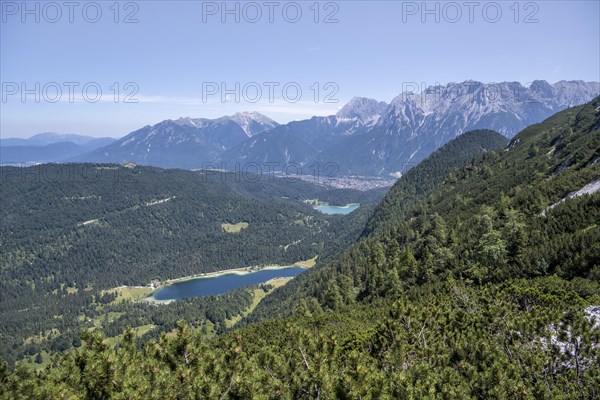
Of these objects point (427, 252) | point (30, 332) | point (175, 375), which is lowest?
point (30, 332)

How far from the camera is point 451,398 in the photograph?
1934 cm

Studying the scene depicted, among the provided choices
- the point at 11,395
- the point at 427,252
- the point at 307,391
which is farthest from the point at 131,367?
the point at 427,252

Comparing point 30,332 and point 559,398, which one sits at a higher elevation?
point 559,398

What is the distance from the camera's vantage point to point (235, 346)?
25297 mm

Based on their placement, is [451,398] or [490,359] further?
[490,359]

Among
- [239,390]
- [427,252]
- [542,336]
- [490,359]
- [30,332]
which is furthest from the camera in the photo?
[30,332]

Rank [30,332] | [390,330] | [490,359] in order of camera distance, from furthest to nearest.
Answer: [30,332], [390,330], [490,359]

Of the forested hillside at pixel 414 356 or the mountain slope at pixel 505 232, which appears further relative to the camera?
the mountain slope at pixel 505 232

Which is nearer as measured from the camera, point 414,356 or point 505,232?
point 414,356

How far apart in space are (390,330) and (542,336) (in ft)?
33.9

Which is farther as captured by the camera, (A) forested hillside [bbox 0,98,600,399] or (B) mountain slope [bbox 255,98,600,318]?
(B) mountain slope [bbox 255,98,600,318]

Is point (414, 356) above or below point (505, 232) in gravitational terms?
below

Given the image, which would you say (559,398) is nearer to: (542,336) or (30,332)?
(542,336)

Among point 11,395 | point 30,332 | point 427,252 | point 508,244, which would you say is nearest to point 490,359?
point 11,395
